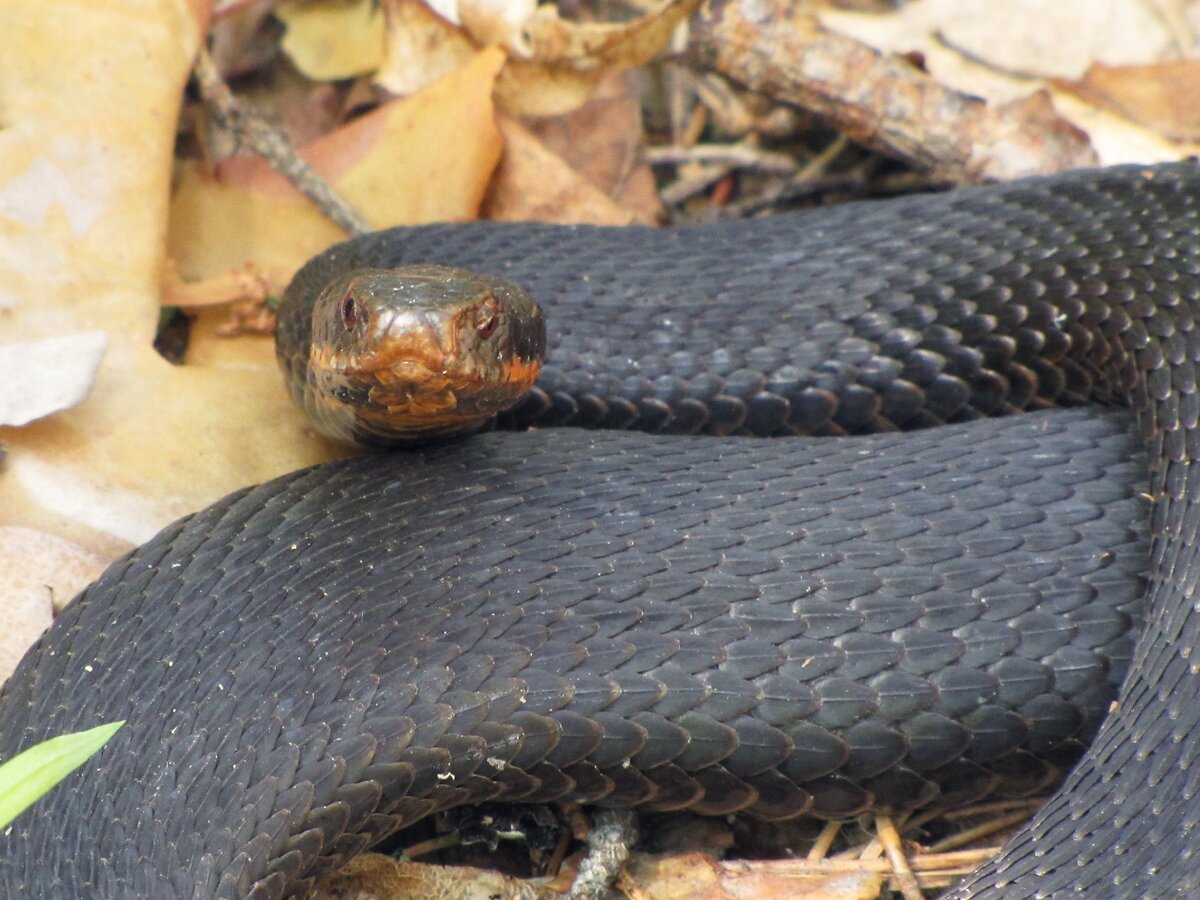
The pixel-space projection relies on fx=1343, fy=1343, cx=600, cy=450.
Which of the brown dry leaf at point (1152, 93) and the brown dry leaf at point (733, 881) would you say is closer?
the brown dry leaf at point (733, 881)

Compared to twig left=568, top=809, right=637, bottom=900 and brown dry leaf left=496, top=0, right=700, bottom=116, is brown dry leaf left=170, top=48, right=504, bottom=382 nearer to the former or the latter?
brown dry leaf left=496, top=0, right=700, bottom=116

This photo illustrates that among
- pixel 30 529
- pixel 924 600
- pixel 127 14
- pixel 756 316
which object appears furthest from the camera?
pixel 127 14

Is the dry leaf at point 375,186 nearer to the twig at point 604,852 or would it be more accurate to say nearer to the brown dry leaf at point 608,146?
the brown dry leaf at point 608,146

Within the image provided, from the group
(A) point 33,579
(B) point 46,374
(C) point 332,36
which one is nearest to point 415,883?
(A) point 33,579

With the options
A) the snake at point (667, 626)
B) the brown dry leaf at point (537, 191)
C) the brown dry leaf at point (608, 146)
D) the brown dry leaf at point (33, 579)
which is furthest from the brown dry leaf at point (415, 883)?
the brown dry leaf at point (608, 146)

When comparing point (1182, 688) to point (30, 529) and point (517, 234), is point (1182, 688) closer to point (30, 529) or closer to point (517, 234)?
point (517, 234)

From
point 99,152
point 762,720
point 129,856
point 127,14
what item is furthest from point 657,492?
point 127,14

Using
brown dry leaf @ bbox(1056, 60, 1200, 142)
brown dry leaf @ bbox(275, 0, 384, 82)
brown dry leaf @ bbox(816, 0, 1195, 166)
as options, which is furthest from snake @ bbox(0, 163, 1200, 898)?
brown dry leaf @ bbox(275, 0, 384, 82)

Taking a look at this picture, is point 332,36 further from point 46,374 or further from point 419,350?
point 419,350
